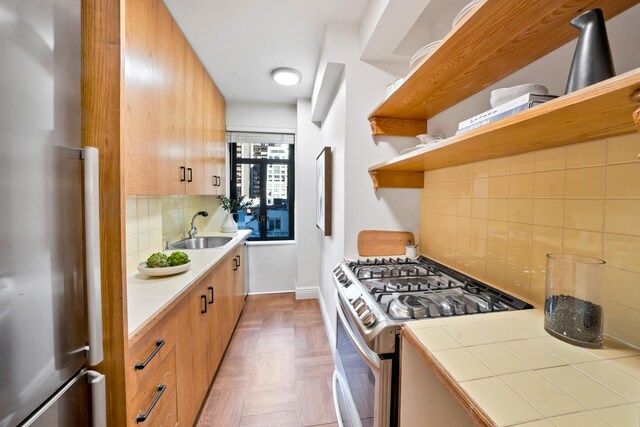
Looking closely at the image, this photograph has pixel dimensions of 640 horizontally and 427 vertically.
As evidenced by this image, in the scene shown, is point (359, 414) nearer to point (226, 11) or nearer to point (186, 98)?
point (186, 98)

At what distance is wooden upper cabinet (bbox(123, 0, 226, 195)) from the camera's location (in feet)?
4.02

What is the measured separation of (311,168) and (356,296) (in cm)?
232

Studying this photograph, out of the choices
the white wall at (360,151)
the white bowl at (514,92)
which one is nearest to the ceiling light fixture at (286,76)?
the white wall at (360,151)

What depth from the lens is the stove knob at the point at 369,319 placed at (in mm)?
877

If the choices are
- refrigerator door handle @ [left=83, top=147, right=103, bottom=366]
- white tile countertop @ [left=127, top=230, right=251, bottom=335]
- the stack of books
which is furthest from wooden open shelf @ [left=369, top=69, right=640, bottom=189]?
white tile countertop @ [left=127, top=230, right=251, bottom=335]

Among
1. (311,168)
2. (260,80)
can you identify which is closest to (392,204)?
(311,168)

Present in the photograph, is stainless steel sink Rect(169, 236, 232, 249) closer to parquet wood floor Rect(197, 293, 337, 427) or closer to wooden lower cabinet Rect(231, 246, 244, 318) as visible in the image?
wooden lower cabinet Rect(231, 246, 244, 318)

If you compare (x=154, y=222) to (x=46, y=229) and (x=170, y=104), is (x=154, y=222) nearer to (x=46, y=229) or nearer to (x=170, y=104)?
(x=170, y=104)

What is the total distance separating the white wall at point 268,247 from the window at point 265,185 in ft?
0.66

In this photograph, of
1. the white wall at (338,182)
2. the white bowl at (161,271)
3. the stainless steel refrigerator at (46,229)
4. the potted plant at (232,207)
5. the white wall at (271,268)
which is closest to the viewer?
the stainless steel refrigerator at (46,229)

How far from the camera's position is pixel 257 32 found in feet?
6.21

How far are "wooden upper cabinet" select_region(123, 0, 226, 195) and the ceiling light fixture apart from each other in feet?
2.24

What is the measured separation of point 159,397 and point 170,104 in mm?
1650

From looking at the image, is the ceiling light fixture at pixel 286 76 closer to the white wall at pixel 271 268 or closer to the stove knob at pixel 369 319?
the white wall at pixel 271 268
